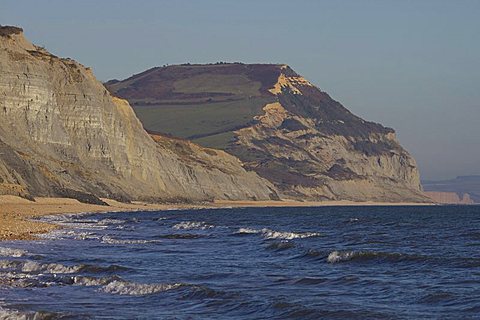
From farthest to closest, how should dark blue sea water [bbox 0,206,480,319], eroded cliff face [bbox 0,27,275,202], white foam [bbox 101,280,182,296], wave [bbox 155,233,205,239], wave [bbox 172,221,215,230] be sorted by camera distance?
1. eroded cliff face [bbox 0,27,275,202]
2. wave [bbox 172,221,215,230]
3. wave [bbox 155,233,205,239]
4. white foam [bbox 101,280,182,296]
5. dark blue sea water [bbox 0,206,480,319]

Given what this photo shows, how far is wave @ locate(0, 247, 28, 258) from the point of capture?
3369 centimetres

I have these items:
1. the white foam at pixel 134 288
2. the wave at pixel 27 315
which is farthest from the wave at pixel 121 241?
the wave at pixel 27 315

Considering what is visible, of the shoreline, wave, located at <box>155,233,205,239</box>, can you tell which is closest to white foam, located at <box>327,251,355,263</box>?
the shoreline

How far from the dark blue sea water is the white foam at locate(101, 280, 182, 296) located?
3 centimetres

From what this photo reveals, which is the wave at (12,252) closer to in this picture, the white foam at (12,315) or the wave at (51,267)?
the wave at (51,267)

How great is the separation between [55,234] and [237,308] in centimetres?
2624

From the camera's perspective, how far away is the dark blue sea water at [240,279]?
22.0 metres

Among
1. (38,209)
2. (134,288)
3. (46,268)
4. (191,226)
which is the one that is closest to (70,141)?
(38,209)

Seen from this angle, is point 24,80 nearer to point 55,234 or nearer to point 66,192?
point 66,192

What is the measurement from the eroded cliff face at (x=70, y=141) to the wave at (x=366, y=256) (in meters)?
47.1

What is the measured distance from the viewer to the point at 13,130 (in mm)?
95500

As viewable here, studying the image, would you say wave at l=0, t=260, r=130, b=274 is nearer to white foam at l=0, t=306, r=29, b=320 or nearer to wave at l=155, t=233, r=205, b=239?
white foam at l=0, t=306, r=29, b=320

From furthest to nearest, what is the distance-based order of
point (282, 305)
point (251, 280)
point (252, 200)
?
point (252, 200) < point (251, 280) < point (282, 305)

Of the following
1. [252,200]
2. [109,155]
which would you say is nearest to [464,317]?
[109,155]
